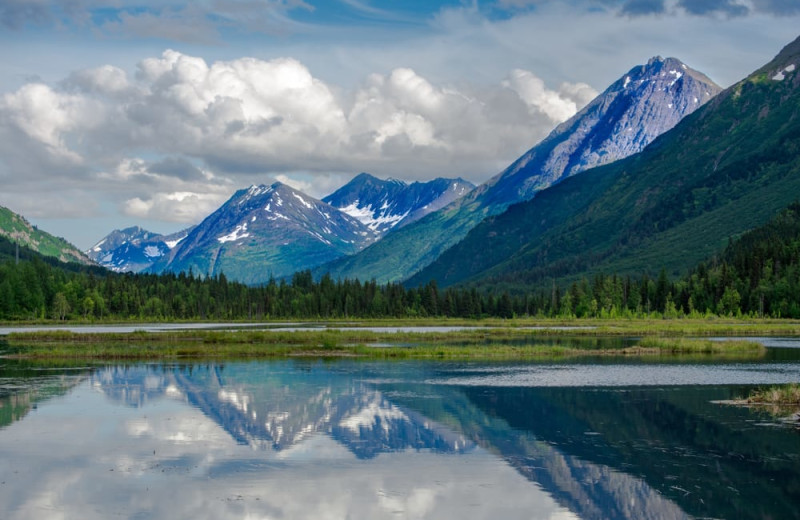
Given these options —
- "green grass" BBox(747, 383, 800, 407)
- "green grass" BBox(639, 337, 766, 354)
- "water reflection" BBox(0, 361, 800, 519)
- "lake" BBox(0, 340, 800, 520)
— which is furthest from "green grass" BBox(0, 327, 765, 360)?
"green grass" BBox(747, 383, 800, 407)

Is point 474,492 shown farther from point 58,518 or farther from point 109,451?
point 109,451

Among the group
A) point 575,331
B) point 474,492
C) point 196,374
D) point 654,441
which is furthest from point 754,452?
point 575,331

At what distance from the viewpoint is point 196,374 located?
86.3 meters

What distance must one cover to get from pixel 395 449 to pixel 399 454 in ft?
4.26

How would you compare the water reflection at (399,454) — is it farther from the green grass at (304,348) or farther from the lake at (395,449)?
the green grass at (304,348)

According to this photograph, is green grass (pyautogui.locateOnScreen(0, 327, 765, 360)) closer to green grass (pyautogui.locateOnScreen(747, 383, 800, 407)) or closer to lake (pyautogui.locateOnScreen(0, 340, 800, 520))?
lake (pyautogui.locateOnScreen(0, 340, 800, 520))

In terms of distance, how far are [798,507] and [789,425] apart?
18.1 meters

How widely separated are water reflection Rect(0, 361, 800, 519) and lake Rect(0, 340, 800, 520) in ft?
0.43

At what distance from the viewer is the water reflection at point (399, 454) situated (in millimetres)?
35781

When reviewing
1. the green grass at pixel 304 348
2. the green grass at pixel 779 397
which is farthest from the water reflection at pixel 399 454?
the green grass at pixel 304 348

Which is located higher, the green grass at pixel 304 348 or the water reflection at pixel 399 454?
the green grass at pixel 304 348

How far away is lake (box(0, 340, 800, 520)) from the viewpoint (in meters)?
35.8

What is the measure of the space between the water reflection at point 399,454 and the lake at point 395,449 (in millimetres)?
130

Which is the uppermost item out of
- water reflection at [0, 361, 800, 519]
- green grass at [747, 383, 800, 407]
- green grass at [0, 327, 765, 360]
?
green grass at [0, 327, 765, 360]
